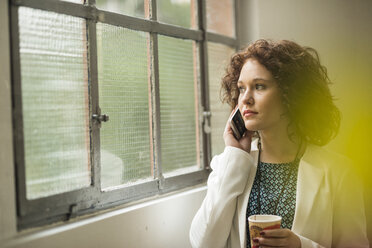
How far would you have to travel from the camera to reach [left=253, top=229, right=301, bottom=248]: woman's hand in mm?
1174

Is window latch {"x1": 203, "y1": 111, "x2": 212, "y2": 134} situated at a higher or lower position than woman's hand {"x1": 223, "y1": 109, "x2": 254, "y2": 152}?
higher

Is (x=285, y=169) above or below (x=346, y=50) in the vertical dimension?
below

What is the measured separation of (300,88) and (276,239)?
24.8 inches

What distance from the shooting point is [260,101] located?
4.80 feet

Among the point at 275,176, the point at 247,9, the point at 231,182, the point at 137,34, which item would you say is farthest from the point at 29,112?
the point at 247,9

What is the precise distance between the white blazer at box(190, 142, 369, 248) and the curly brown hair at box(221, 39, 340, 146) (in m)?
0.09

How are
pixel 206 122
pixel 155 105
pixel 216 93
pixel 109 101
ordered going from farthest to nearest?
pixel 216 93, pixel 206 122, pixel 155 105, pixel 109 101

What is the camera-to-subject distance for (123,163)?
1.66 meters

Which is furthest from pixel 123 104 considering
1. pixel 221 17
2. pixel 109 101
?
pixel 221 17

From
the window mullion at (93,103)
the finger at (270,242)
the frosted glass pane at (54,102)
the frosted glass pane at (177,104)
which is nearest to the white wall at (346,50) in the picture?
the frosted glass pane at (177,104)

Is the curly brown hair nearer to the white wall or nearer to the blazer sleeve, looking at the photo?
the blazer sleeve

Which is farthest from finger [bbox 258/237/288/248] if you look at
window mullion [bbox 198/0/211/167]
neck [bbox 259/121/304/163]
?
window mullion [bbox 198/0/211/167]

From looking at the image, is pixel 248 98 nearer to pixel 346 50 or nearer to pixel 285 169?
pixel 285 169

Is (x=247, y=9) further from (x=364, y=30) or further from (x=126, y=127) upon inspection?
(x=126, y=127)
